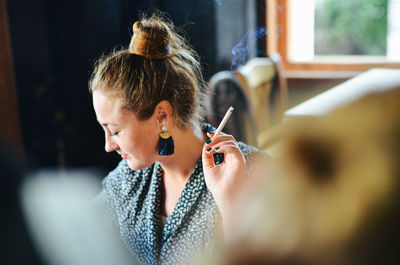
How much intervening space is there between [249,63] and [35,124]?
40.6 inches

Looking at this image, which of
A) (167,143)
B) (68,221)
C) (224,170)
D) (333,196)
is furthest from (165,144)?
(68,221)

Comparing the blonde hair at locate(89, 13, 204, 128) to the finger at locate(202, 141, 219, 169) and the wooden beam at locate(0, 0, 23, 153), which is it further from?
the wooden beam at locate(0, 0, 23, 153)

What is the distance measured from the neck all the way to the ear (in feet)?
0.08

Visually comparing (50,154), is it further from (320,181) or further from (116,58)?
(320,181)

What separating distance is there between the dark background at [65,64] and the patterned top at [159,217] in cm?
23

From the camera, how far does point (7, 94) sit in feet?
5.31

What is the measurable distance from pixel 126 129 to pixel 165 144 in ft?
0.22

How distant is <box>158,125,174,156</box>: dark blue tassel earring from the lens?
0.74 m

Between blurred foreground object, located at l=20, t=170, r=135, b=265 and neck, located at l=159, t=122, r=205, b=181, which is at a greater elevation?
neck, located at l=159, t=122, r=205, b=181

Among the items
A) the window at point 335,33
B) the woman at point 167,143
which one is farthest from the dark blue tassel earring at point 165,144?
the window at point 335,33

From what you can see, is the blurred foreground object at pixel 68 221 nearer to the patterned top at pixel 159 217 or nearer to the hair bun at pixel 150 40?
the patterned top at pixel 159 217

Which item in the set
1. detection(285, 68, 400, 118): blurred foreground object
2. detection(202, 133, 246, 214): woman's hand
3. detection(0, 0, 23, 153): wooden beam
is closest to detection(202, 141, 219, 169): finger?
detection(202, 133, 246, 214): woman's hand

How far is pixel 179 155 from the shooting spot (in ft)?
2.58

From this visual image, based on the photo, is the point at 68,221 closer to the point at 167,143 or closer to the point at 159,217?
the point at 159,217
